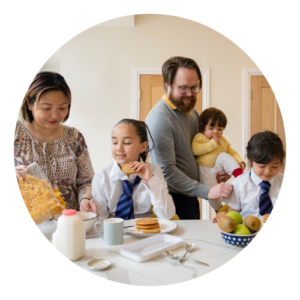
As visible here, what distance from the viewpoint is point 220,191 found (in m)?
1.28

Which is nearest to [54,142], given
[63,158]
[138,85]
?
[63,158]

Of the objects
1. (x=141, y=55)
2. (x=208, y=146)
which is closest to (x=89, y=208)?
(x=208, y=146)

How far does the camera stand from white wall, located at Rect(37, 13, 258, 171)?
1.22m

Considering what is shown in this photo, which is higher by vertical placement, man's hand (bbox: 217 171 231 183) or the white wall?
the white wall

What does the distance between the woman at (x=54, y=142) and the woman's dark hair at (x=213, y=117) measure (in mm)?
645

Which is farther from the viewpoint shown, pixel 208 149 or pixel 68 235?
pixel 208 149

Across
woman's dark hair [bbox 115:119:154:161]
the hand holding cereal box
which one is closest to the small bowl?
the hand holding cereal box

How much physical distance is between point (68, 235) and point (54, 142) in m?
0.58

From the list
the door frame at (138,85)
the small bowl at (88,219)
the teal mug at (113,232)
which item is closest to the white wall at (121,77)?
the door frame at (138,85)

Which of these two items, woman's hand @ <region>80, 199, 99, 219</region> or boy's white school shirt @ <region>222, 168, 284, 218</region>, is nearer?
woman's hand @ <region>80, 199, 99, 219</region>

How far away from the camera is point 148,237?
91 cm

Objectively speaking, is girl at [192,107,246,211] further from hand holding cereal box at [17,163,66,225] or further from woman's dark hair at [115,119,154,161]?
hand holding cereal box at [17,163,66,225]

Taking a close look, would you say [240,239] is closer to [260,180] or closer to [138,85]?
[260,180]

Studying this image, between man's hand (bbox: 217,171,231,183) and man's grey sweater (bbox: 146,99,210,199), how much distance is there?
133 mm
